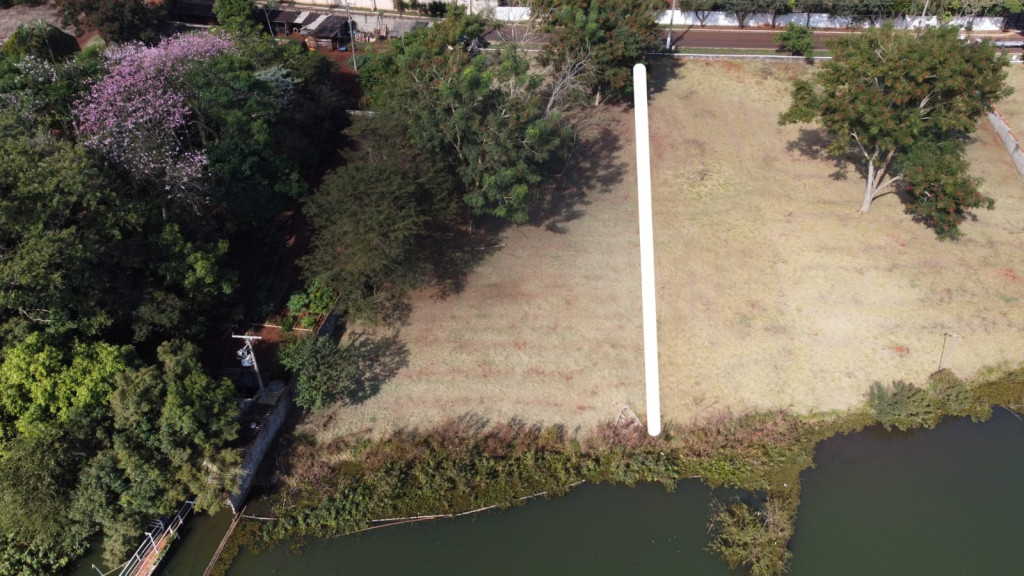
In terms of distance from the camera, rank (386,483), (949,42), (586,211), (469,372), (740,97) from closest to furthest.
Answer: (386,483) → (469,372) → (949,42) → (586,211) → (740,97)

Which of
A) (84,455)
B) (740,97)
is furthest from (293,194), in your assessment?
(740,97)

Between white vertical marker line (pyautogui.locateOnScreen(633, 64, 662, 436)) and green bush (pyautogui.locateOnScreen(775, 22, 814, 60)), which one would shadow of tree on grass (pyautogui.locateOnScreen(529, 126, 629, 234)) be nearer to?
green bush (pyautogui.locateOnScreen(775, 22, 814, 60))

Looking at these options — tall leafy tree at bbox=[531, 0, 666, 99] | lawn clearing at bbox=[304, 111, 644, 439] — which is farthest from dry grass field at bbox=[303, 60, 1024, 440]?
tall leafy tree at bbox=[531, 0, 666, 99]

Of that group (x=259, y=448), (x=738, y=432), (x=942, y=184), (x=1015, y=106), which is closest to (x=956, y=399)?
(x=738, y=432)

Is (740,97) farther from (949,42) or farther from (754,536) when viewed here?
(754,536)

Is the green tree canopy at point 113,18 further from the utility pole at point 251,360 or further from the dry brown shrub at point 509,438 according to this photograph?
the dry brown shrub at point 509,438

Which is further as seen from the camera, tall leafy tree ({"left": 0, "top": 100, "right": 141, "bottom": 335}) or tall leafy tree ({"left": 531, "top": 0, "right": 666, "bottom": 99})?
tall leafy tree ({"left": 531, "top": 0, "right": 666, "bottom": 99})

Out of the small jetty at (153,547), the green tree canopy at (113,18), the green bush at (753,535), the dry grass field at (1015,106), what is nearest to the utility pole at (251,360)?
the small jetty at (153,547)
